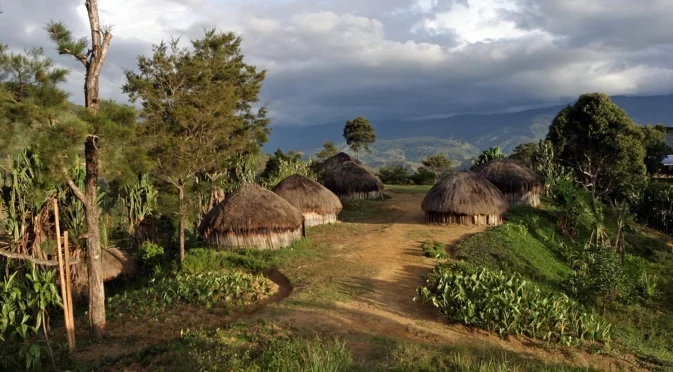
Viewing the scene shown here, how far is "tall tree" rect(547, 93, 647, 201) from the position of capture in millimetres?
22531

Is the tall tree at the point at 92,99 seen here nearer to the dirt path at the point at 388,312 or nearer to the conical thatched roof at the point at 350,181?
the dirt path at the point at 388,312

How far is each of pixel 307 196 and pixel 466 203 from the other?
6245mm

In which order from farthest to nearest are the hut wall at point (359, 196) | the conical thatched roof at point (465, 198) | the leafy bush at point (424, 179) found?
the leafy bush at point (424, 179), the hut wall at point (359, 196), the conical thatched roof at point (465, 198)

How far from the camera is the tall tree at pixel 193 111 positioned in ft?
43.2

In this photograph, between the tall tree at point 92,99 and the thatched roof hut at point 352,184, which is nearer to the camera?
the tall tree at point 92,99

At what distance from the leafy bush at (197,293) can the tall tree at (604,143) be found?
17.7 m

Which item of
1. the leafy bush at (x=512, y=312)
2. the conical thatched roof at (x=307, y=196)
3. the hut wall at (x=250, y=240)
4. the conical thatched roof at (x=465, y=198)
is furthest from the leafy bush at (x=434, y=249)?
the conical thatched roof at (x=307, y=196)

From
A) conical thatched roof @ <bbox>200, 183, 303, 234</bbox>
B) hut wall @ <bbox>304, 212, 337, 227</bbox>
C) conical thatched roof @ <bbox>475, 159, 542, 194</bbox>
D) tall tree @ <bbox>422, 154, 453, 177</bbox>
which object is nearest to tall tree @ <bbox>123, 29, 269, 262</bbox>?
conical thatched roof @ <bbox>200, 183, 303, 234</bbox>

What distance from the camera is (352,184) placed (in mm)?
25516

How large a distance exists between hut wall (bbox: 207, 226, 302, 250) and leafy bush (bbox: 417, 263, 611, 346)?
617cm

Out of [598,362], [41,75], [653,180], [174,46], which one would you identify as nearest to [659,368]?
[598,362]

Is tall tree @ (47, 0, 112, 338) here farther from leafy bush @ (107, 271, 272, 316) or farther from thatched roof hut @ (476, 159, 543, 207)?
thatched roof hut @ (476, 159, 543, 207)

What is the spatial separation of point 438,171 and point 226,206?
3290cm

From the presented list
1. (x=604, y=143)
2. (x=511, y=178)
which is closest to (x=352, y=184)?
(x=511, y=178)
